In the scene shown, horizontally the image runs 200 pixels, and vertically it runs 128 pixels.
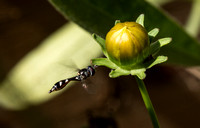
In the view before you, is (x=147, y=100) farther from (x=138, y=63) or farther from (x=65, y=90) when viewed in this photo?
(x=65, y=90)

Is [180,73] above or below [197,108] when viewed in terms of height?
above

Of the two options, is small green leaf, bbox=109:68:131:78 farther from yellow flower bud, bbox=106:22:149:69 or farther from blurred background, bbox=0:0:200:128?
blurred background, bbox=0:0:200:128

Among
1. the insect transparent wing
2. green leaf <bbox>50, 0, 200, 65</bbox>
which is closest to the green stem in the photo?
the insect transparent wing

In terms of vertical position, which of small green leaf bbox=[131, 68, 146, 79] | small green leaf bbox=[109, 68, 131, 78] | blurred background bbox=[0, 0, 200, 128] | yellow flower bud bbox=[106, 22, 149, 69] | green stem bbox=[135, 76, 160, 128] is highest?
blurred background bbox=[0, 0, 200, 128]

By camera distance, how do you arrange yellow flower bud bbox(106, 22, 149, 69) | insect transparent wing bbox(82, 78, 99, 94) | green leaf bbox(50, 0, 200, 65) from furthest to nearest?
green leaf bbox(50, 0, 200, 65) → insect transparent wing bbox(82, 78, 99, 94) → yellow flower bud bbox(106, 22, 149, 69)

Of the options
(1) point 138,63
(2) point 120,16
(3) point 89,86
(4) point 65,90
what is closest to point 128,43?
(1) point 138,63

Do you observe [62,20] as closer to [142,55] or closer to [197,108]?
[197,108]

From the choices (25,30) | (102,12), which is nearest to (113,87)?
(25,30)
